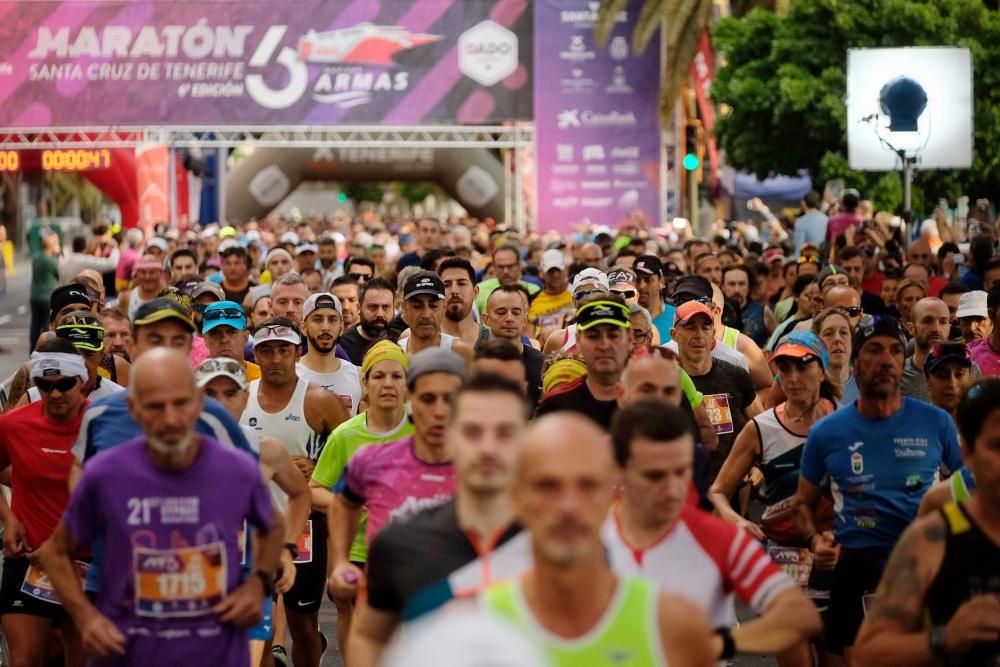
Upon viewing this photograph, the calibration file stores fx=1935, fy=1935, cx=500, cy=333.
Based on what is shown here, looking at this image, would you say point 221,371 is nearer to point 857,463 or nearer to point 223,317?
point 223,317

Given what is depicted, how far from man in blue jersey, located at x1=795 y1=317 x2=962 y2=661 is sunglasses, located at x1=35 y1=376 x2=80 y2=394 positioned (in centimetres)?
280

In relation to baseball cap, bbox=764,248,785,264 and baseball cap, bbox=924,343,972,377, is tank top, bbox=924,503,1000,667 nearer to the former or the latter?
baseball cap, bbox=924,343,972,377

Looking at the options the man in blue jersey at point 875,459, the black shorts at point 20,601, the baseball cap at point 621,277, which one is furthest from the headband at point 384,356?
the baseball cap at point 621,277

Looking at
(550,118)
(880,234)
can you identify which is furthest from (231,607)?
(550,118)

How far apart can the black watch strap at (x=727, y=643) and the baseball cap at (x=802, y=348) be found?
3682 millimetres

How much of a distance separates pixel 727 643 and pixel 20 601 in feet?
12.7

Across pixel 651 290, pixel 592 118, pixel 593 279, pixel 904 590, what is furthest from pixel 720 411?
pixel 592 118

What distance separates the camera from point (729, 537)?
4.97 m

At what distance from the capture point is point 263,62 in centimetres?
3131

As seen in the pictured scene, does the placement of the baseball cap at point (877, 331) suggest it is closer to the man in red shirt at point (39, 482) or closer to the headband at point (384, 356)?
the headband at point (384, 356)

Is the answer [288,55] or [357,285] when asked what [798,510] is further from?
[288,55]


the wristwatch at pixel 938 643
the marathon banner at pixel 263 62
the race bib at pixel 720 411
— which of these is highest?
the marathon banner at pixel 263 62

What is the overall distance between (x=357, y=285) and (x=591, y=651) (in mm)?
9755

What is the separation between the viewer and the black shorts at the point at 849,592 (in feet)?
22.9
